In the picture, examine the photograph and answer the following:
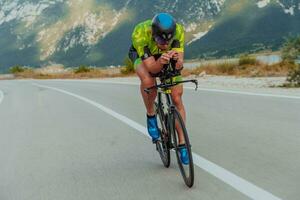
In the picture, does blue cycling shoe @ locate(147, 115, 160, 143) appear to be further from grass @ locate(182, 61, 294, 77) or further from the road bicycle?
grass @ locate(182, 61, 294, 77)

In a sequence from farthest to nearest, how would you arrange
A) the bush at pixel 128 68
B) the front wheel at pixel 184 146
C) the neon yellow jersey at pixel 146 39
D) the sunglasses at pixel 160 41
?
the bush at pixel 128 68 → the neon yellow jersey at pixel 146 39 → the sunglasses at pixel 160 41 → the front wheel at pixel 184 146

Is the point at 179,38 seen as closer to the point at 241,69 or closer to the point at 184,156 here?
the point at 184,156

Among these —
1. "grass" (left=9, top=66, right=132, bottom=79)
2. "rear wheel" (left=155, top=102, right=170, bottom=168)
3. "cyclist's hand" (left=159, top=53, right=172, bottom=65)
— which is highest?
"cyclist's hand" (left=159, top=53, right=172, bottom=65)

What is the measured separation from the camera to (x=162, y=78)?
5586 mm

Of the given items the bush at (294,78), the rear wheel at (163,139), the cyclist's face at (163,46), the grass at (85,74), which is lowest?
the grass at (85,74)

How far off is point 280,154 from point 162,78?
1.82 metres

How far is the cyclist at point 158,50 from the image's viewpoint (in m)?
5.25

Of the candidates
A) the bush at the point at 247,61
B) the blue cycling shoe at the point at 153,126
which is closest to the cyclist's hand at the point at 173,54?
the blue cycling shoe at the point at 153,126

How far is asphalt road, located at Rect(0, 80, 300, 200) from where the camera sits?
520 centimetres

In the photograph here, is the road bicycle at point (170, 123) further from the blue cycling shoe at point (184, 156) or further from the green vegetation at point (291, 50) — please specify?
the green vegetation at point (291, 50)

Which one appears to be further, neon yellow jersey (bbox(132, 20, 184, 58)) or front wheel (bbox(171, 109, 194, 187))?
neon yellow jersey (bbox(132, 20, 184, 58))

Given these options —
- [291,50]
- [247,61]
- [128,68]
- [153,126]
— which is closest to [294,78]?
[291,50]

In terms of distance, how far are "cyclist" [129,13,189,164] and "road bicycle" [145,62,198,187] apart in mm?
65

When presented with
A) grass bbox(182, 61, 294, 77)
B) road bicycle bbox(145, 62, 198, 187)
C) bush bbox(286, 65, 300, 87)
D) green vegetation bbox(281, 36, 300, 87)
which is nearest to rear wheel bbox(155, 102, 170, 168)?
road bicycle bbox(145, 62, 198, 187)
